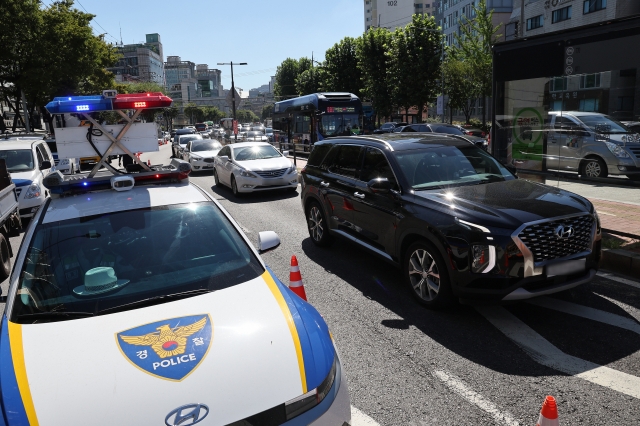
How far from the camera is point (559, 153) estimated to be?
953cm

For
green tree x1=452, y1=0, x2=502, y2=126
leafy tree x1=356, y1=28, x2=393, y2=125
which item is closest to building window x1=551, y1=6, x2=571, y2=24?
green tree x1=452, y1=0, x2=502, y2=126

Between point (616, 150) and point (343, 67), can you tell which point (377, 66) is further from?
point (616, 150)

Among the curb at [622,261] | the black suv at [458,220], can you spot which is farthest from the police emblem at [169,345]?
the curb at [622,261]

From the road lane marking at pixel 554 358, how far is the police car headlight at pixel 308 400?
2381 millimetres

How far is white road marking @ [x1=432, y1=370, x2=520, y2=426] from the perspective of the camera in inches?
132

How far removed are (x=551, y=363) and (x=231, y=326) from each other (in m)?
2.80

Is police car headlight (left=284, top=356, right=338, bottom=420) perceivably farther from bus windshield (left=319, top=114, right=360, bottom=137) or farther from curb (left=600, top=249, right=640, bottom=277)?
bus windshield (left=319, top=114, right=360, bottom=137)

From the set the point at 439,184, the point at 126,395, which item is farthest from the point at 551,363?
the point at 126,395

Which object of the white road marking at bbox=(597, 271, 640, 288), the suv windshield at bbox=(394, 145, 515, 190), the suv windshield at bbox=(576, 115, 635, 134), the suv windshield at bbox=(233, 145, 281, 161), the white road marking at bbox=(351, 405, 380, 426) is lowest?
the white road marking at bbox=(351, 405, 380, 426)

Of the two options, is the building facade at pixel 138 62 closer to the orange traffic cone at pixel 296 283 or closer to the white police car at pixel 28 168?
the white police car at pixel 28 168

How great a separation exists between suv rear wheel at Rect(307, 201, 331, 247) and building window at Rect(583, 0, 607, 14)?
136 feet

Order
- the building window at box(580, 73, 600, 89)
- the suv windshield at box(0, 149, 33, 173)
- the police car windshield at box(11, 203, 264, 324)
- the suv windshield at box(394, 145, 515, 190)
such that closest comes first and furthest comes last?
the police car windshield at box(11, 203, 264, 324) < the suv windshield at box(394, 145, 515, 190) < the building window at box(580, 73, 600, 89) < the suv windshield at box(0, 149, 33, 173)

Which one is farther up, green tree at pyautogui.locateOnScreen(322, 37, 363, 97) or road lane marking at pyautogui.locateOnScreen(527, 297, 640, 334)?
green tree at pyautogui.locateOnScreen(322, 37, 363, 97)

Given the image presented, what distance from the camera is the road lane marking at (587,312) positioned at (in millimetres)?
4711
